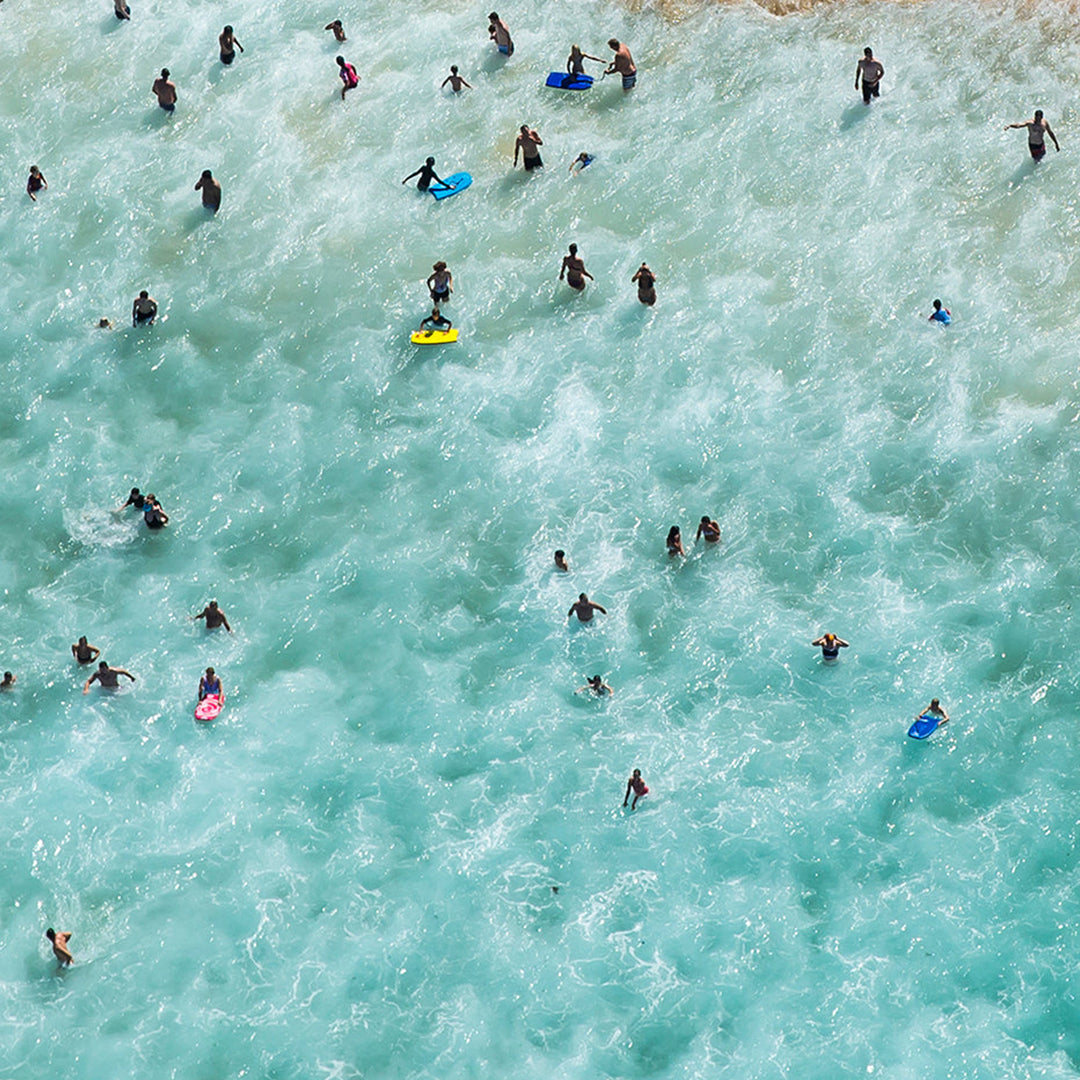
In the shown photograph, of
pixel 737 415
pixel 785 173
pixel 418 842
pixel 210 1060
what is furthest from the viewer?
pixel 785 173

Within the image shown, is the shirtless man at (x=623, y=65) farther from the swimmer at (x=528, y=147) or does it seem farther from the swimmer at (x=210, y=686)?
the swimmer at (x=210, y=686)

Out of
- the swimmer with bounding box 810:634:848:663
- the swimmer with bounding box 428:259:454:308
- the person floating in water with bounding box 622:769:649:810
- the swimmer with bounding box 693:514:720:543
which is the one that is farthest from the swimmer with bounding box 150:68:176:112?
the person floating in water with bounding box 622:769:649:810

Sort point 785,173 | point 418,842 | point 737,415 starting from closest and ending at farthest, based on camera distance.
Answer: point 418,842, point 737,415, point 785,173

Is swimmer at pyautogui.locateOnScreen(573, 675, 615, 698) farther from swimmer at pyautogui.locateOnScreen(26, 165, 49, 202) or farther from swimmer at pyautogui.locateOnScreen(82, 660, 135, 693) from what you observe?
swimmer at pyautogui.locateOnScreen(26, 165, 49, 202)

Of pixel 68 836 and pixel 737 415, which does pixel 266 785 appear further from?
pixel 737 415

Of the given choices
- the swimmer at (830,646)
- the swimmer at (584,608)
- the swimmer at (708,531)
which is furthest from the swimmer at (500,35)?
the swimmer at (830,646)

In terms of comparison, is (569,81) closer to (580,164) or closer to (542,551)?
(580,164)

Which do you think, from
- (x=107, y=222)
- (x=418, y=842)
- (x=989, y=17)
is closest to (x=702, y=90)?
(x=989, y=17)
